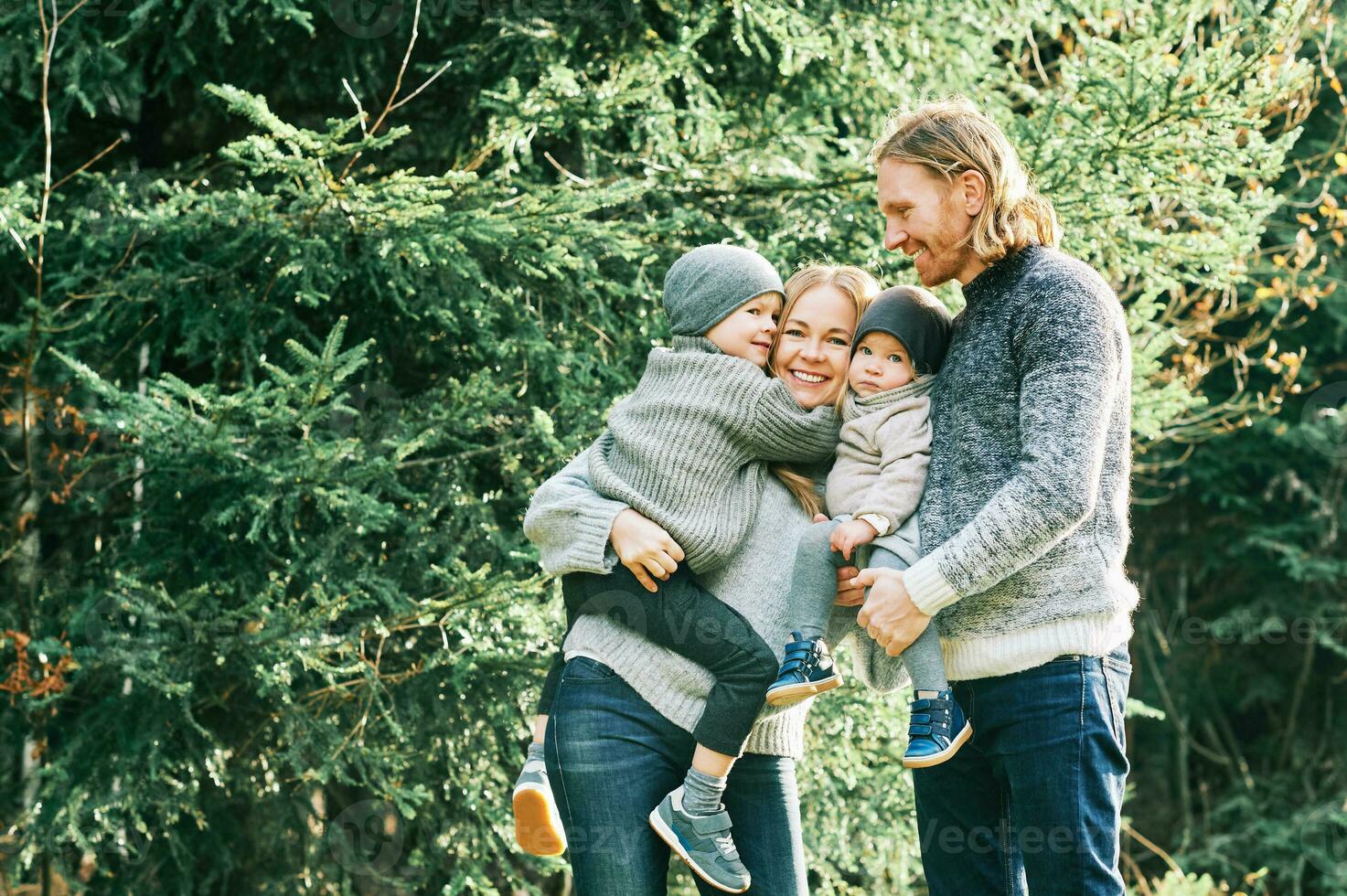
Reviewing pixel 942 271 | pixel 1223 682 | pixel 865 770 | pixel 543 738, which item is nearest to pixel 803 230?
pixel 865 770

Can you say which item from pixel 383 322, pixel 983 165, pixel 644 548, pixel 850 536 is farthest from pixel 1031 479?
pixel 383 322

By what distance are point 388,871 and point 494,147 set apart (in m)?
2.52

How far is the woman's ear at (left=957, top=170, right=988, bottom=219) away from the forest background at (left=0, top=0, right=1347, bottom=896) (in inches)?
69.4

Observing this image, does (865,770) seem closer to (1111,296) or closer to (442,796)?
(442,796)

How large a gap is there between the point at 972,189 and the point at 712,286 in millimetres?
486

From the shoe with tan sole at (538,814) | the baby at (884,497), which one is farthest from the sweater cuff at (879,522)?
the shoe with tan sole at (538,814)

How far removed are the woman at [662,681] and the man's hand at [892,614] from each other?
17 centimetres

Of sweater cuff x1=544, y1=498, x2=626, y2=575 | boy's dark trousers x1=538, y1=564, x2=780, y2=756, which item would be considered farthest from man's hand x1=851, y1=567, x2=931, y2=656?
sweater cuff x1=544, y1=498, x2=626, y2=575

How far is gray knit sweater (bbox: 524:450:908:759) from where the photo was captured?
209 cm

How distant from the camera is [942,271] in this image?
206cm

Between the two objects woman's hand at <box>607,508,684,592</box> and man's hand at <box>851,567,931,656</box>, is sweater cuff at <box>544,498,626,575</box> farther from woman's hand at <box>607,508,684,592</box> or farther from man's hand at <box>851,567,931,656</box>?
man's hand at <box>851,567,931,656</box>

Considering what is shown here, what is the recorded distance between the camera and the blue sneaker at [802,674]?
196 cm

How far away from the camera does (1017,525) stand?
176 centimetres

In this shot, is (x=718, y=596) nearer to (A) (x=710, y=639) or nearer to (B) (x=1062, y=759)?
(A) (x=710, y=639)
